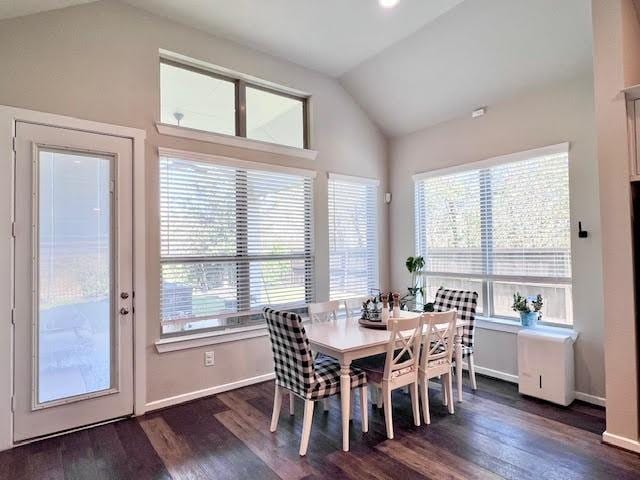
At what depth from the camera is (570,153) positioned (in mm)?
3467

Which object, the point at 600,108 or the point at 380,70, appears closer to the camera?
the point at 600,108

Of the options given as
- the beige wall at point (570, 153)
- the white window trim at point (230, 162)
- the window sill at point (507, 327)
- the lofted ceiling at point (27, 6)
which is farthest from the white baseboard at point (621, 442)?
the lofted ceiling at point (27, 6)

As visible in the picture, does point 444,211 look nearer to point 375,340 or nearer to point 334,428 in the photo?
point 375,340

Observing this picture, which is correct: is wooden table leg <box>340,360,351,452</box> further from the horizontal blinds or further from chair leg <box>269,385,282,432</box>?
the horizontal blinds

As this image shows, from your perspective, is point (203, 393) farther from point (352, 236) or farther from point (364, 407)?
point (352, 236)

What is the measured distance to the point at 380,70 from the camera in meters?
4.35

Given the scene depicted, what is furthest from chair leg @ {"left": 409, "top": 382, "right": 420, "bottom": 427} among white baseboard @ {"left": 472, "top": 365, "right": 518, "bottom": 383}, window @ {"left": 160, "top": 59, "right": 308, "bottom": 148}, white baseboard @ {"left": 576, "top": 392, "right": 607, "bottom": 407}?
window @ {"left": 160, "top": 59, "right": 308, "bottom": 148}

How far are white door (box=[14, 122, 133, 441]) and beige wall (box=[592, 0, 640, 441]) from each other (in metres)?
3.70

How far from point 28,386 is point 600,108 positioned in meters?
4.63

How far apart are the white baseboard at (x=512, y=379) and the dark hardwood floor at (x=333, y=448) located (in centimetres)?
9

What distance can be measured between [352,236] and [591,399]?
2.92 metres

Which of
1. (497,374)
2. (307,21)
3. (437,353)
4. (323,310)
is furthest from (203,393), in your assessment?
(307,21)

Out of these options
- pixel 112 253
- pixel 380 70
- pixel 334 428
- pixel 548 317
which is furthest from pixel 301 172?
pixel 548 317

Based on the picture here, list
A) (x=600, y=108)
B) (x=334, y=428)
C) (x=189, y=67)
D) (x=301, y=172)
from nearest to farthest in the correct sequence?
(x=600, y=108), (x=334, y=428), (x=189, y=67), (x=301, y=172)
